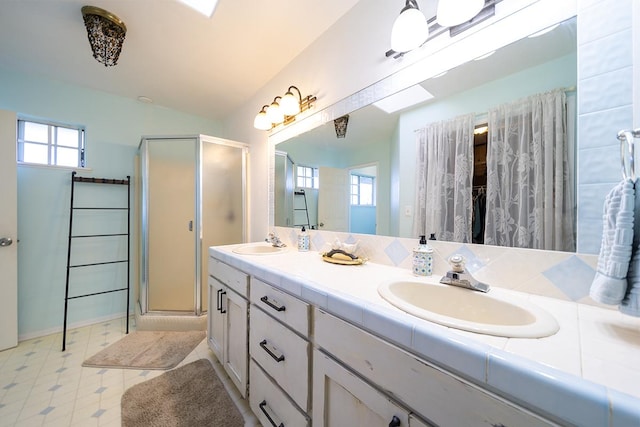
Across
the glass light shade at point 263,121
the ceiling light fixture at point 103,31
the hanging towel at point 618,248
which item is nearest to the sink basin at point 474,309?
the hanging towel at point 618,248

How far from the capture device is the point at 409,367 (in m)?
0.53

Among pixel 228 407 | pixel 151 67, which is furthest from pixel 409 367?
pixel 151 67

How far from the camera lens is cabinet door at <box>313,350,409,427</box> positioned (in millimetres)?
569

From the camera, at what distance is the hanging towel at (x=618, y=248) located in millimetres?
497

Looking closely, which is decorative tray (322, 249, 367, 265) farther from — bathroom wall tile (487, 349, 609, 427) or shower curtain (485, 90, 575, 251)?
bathroom wall tile (487, 349, 609, 427)

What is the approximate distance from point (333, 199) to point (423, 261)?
30.0 inches

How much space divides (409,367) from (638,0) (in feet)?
3.74

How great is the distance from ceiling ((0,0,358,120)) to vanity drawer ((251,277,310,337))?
160cm

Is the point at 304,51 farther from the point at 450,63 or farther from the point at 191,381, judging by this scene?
the point at 191,381

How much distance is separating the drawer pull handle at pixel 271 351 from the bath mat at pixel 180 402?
55 cm

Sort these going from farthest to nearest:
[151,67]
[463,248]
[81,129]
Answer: [81,129], [151,67], [463,248]

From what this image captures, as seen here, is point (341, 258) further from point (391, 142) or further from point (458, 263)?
point (391, 142)

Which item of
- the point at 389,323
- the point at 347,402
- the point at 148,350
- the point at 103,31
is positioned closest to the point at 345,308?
the point at 389,323

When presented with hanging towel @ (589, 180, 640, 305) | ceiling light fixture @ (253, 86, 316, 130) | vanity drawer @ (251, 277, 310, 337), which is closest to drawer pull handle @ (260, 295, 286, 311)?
vanity drawer @ (251, 277, 310, 337)
